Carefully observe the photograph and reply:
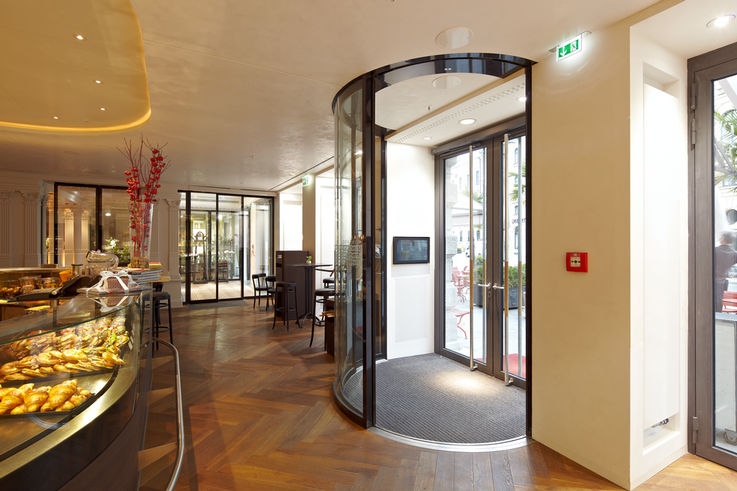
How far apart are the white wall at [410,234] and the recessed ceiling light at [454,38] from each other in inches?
93.9

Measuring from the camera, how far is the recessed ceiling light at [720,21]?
2.13 m

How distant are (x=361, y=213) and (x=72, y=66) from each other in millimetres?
3040

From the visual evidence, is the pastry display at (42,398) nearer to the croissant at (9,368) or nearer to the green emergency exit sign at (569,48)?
the croissant at (9,368)

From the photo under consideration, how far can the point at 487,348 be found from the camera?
4359 millimetres

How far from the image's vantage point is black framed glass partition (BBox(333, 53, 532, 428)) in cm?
290

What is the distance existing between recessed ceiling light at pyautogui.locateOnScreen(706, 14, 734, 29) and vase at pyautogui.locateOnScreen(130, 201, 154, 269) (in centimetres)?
463

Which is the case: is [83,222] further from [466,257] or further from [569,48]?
[569,48]

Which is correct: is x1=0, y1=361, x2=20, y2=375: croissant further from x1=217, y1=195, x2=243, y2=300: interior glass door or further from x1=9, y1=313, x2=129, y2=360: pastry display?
x1=217, y1=195, x2=243, y2=300: interior glass door

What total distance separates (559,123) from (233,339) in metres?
5.54

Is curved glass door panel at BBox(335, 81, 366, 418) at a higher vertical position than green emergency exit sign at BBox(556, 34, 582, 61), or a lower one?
lower

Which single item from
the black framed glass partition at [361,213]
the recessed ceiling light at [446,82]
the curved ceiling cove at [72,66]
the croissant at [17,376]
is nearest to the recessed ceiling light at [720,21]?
the black framed glass partition at [361,213]

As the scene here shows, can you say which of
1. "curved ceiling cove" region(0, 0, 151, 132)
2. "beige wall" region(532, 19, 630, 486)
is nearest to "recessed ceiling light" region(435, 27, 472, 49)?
"beige wall" region(532, 19, 630, 486)

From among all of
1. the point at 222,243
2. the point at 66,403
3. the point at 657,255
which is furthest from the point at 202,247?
the point at 657,255

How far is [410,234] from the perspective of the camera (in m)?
5.03
